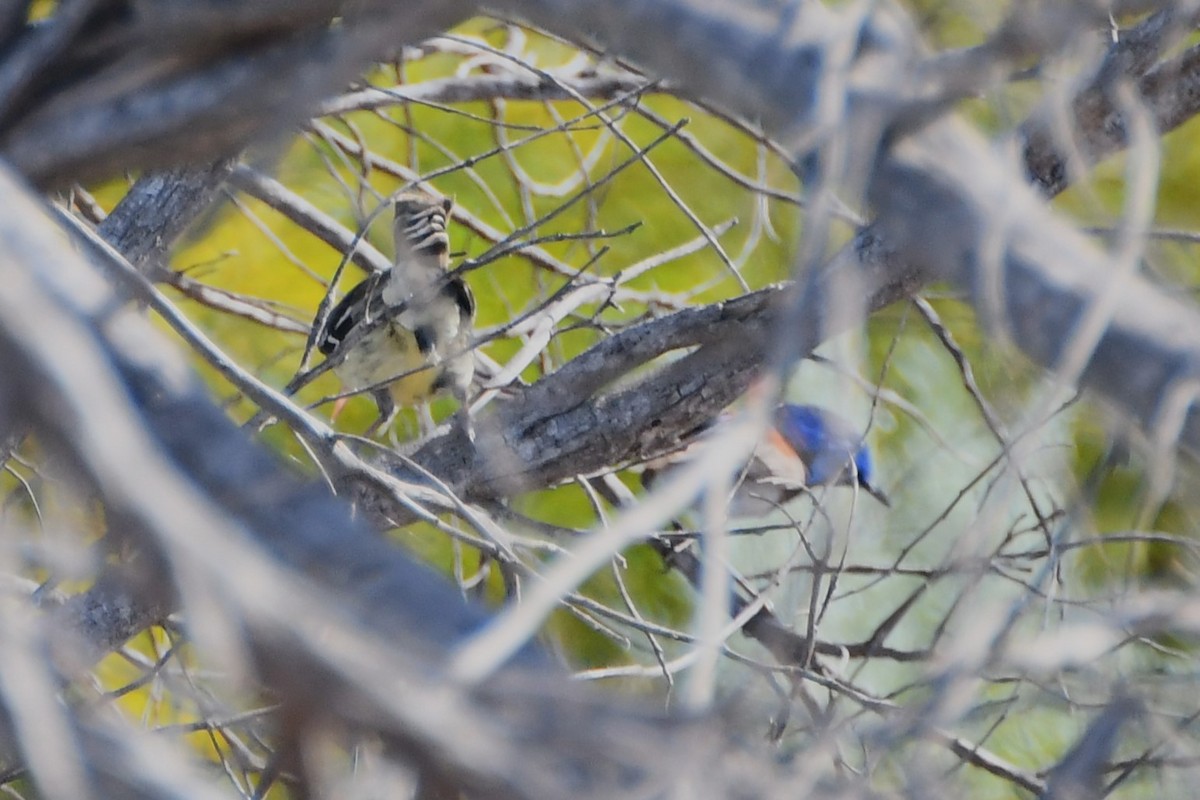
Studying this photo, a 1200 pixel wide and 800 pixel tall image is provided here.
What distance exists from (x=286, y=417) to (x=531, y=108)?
2429 mm

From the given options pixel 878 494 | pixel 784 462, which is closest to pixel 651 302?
pixel 878 494

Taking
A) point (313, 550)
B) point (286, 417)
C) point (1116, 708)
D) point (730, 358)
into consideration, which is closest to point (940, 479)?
point (730, 358)

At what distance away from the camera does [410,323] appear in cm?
367

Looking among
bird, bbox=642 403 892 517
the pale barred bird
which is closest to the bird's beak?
bird, bbox=642 403 892 517

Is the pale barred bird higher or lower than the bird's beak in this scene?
higher

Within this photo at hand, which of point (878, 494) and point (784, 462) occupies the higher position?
point (784, 462)

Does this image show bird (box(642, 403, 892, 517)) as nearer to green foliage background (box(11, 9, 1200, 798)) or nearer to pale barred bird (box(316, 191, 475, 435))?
green foliage background (box(11, 9, 1200, 798))

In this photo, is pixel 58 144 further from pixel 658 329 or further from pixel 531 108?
pixel 531 108

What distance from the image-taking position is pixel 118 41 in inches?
45.3

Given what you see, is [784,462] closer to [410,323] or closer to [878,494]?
[878,494]

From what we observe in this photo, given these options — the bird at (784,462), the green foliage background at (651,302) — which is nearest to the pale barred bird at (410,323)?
the green foliage background at (651,302)

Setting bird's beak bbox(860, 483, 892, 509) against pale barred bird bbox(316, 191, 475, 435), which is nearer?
pale barred bird bbox(316, 191, 475, 435)

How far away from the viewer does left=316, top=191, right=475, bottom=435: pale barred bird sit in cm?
304

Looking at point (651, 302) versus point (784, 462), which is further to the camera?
point (784, 462)
